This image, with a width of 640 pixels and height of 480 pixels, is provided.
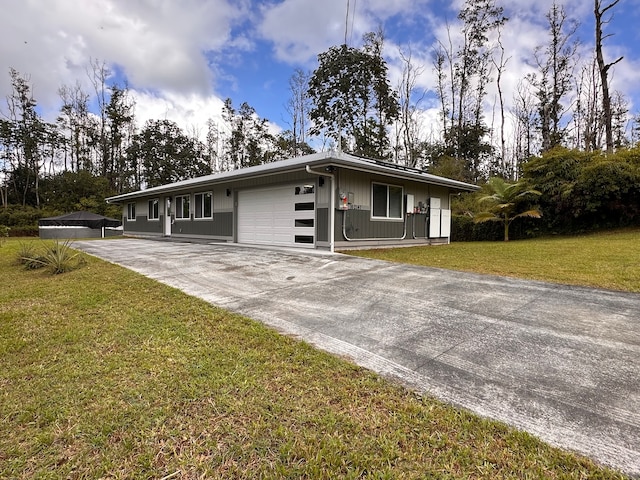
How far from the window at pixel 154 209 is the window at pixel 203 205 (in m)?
4.25

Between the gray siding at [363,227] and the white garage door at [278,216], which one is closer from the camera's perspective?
the gray siding at [363,227]

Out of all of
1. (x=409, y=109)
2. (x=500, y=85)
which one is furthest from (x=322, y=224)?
(x=500, y=85)

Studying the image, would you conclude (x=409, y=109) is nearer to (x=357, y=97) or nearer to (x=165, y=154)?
(x=357, y=97)

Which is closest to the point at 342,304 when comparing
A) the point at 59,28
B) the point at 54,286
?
the point at 54,286

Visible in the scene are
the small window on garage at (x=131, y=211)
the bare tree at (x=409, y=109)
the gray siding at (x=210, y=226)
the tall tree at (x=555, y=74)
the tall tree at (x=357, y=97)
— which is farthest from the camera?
the bare tree at (x=409, y=109)

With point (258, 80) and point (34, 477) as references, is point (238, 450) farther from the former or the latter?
point (258, 80)

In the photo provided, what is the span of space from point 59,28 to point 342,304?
15075 millimetres

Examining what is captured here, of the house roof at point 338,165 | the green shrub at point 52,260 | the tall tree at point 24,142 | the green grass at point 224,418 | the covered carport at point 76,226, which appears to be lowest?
the green grass at point 224,418

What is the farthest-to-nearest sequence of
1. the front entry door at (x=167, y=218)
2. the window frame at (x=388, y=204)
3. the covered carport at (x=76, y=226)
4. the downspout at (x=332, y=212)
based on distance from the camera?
1. the covered carport at (x=76, y=226)
2. the front entry door at (x=167, y=218)
3. the window frame at (x=388, y=204)
4. the downspout at (x=332, y=212)

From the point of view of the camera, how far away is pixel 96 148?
30922 mm

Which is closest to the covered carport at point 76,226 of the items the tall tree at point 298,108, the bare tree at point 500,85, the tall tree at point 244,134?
the tall tree at point 244,134

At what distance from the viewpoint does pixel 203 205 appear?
13656 millimetres

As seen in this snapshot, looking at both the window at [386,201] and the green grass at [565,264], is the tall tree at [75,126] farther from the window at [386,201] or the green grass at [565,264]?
the green grass at [565,264]

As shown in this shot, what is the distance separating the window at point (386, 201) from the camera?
32.6 feet
